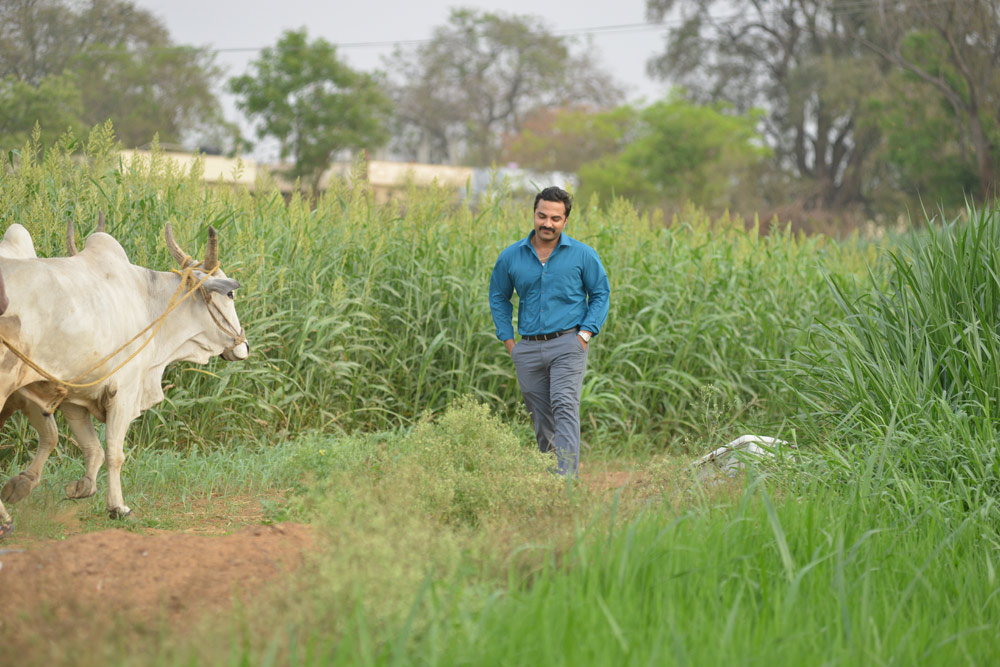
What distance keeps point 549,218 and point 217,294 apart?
209 cm

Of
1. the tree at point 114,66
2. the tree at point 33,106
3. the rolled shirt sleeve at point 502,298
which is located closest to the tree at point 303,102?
the tree at point 114,66

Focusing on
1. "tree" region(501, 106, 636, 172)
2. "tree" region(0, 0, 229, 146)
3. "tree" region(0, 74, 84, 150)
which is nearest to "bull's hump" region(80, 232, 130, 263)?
"tree" region(0, 74, 84, 150)

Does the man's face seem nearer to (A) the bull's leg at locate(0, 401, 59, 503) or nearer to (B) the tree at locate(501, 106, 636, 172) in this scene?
(A) the bull's leg at locate(0, 401, 59, 503)

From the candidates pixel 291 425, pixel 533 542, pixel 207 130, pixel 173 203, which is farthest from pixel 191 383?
pixel 207 130

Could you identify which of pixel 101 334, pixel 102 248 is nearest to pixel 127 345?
pixel 101 334

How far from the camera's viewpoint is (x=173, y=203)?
6738 millimetres

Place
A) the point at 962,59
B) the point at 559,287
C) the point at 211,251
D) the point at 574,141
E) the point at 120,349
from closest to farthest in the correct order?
the point at 120,349
the point at 211,251
the point at 559,287
the point at 962,59
the point at 574,141

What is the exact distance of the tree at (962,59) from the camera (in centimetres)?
2608

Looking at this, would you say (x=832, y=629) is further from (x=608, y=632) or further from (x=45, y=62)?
(x=45, y=62)

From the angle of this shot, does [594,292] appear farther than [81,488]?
Yes

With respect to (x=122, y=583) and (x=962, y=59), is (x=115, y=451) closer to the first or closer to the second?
(x=122, y=583)

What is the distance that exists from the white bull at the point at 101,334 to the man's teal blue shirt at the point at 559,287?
187cm

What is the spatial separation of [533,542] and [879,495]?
1.85 metres

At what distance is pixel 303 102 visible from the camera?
33.1 metres
